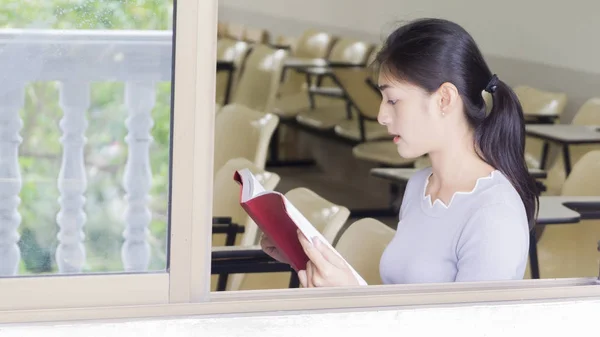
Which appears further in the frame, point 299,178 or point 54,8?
point 299,178

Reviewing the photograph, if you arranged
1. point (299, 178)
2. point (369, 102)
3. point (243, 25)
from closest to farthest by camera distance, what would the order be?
1. point (369, 102)
2. point (299, 178)
3. point (243, 25)

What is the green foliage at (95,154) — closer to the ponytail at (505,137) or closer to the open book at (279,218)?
the open book at (279,218)

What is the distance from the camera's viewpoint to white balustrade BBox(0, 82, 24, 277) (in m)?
1.52

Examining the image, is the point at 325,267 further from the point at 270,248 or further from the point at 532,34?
the point at 532,34

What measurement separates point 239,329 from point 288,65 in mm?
6184

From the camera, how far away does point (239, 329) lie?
168cm

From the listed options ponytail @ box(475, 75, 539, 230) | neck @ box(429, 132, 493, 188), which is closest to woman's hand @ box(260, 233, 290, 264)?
neck @ box(429, 132, 493, 188)

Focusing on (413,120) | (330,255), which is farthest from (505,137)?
(330,255)

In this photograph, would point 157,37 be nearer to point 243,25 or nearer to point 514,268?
point 514,268

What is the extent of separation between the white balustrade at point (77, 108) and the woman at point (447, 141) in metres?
0.77

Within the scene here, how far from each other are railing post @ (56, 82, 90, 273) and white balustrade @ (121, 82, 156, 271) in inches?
2.7

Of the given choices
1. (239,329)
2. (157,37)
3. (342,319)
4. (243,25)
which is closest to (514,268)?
(342,319)

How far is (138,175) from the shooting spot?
157cm

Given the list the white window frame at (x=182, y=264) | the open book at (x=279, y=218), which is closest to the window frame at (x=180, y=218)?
the white window frame at (x=182, y=264)
